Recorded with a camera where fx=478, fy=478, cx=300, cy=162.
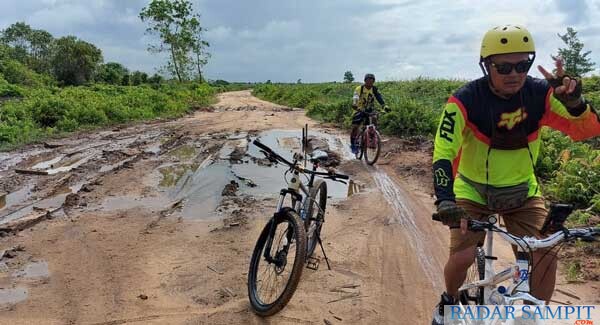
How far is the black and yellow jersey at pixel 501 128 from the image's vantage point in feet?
9.64

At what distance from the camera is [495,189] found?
10.2ft

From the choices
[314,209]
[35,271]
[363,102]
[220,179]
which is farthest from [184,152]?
[314,209]

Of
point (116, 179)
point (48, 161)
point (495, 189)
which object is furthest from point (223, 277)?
point (48, 161)

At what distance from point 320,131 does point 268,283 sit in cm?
1271

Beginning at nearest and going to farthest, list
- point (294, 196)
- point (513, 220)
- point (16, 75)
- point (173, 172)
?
1. point (513, 220)
2. point (294, 196)
3. point (173, 172)
4. point (16, 75)

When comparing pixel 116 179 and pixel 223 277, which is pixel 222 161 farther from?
pixel 223 277

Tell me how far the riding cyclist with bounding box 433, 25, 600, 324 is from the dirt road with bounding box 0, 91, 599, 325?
1512mm

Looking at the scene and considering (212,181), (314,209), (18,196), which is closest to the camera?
(314,209)

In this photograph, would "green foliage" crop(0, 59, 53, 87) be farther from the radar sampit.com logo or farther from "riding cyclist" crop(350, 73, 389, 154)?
the radar sampit.com logo

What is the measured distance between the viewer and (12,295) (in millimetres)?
4613

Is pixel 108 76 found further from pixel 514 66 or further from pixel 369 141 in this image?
pixel 514 66

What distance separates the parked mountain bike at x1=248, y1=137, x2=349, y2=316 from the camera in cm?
393

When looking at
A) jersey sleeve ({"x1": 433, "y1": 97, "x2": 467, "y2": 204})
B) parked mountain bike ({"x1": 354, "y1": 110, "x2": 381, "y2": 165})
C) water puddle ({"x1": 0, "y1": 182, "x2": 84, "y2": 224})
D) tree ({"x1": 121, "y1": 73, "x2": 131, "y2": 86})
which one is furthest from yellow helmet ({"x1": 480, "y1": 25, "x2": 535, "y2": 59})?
tree ({"x1": 121, "y1": 73, "x2": 131, "y2": 86})

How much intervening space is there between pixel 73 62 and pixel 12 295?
128 ft
